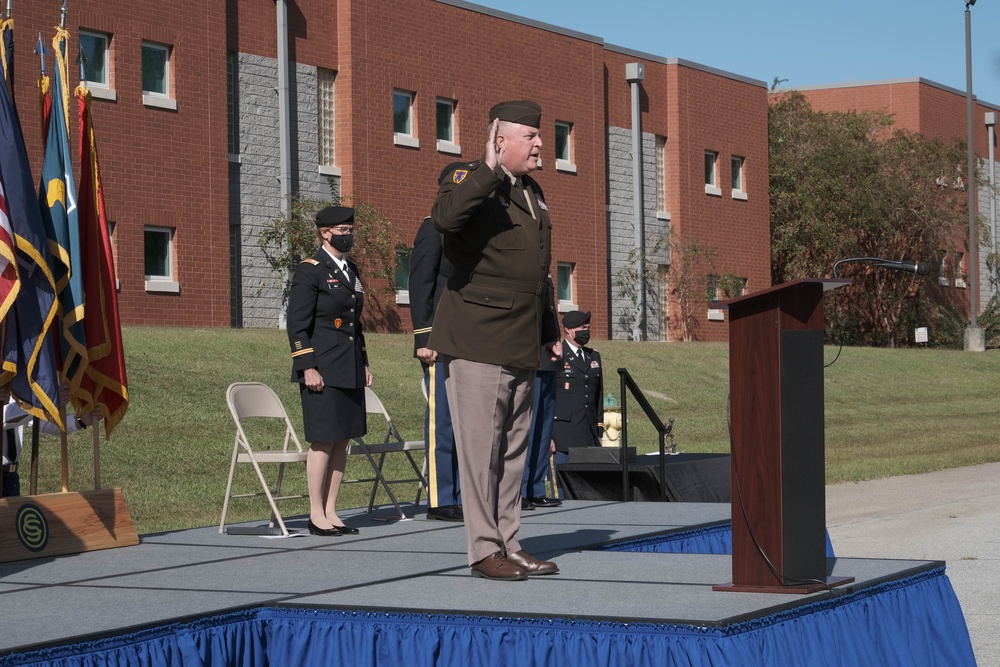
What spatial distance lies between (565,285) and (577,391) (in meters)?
22.0

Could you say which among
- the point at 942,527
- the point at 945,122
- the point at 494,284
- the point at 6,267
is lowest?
the point at 942,527

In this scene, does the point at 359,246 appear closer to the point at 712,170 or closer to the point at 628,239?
the point at 628,239

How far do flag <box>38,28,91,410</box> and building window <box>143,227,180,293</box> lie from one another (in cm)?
1748

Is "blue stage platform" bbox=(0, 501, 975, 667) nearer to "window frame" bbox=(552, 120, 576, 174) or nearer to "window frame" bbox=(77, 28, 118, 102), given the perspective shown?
"window frame" bbox=(77, 28, 118, 102)

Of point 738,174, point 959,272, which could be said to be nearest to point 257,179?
point 738,174

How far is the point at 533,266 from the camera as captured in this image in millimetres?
6348

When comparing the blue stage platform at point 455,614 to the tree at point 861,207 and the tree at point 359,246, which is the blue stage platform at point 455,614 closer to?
the tree at point 359,246

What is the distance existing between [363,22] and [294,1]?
1.62 metres

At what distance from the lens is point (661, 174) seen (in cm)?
3819

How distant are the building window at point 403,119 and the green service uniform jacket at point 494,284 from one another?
24.0 meters

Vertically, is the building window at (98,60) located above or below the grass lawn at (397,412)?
above

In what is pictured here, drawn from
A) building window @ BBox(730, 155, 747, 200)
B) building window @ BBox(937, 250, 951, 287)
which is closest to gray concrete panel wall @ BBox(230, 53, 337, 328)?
building window @ BBox(730, 155, 747, 200)

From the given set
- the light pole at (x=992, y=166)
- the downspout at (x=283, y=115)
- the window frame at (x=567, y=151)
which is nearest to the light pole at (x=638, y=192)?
the window frame at (x=567, y=151)

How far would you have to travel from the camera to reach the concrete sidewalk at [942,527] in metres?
8.34
